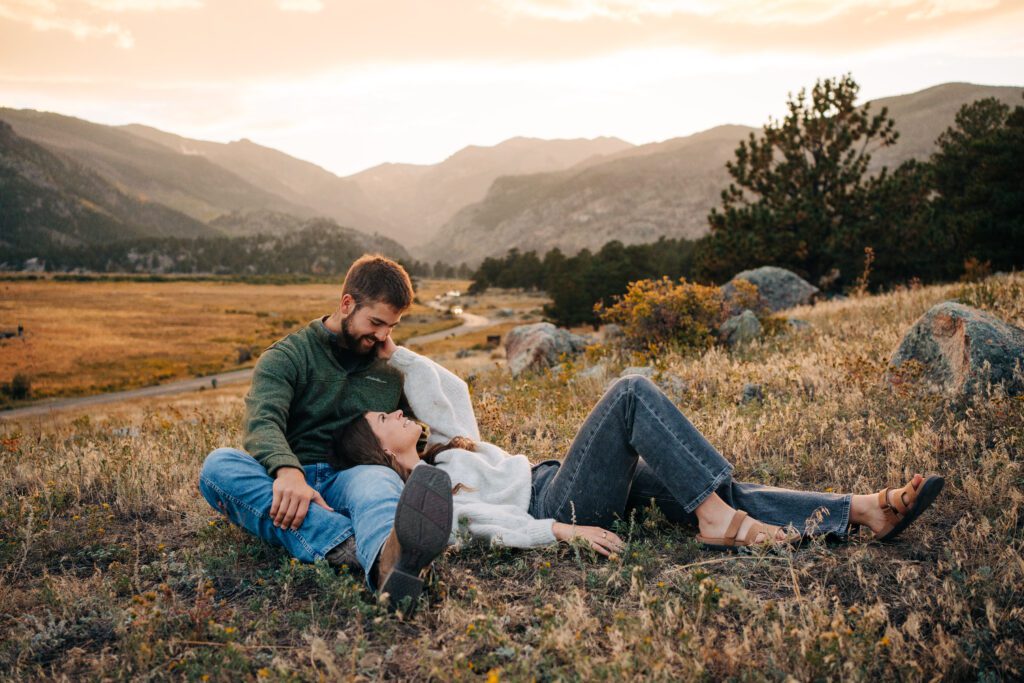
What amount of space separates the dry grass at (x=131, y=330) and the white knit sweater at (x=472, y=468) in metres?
43.3

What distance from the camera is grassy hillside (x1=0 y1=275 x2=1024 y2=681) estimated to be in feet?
8.23

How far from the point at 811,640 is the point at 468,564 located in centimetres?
194

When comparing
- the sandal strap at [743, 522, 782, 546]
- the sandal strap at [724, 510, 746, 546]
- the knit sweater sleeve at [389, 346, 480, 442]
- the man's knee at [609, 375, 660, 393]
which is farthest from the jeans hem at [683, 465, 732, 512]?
the knit sweater sleeve at [389, 346, 480, 442]

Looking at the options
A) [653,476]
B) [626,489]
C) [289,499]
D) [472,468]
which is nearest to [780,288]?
[653,476]

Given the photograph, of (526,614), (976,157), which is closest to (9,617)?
(526,614)

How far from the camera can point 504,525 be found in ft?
12.3

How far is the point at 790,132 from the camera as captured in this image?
23.1 meters

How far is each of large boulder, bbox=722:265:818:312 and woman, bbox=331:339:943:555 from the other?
16292 millimetres

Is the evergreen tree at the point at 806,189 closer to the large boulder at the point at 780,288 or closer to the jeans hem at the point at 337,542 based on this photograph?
the large boulder at the point at 780,288

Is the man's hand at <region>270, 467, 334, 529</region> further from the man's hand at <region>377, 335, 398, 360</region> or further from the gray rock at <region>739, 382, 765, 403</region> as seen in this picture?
the gray rock at <region>739, 382, 765, 403</region>

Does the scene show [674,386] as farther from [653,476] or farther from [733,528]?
[733,528]

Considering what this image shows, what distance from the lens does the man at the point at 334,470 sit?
287cm

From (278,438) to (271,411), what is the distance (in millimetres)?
239

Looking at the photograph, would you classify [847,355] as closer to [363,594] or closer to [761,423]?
[761,423]
